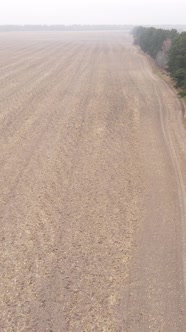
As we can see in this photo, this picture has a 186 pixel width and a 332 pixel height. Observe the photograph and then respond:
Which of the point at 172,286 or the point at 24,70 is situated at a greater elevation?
the point at 24,70

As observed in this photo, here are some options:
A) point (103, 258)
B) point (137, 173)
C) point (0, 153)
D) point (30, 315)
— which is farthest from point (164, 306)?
point (0, 153)

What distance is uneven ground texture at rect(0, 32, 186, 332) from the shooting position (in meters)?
6.97

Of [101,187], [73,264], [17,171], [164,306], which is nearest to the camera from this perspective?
[164,306]

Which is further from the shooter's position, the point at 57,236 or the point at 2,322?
the point at 57,236

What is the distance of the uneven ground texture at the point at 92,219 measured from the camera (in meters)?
6.97

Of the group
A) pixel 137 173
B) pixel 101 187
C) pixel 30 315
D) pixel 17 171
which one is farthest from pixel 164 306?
pixel 17 171

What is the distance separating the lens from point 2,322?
663 cm

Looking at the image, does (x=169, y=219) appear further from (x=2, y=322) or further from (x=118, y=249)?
(x=2, y=322)

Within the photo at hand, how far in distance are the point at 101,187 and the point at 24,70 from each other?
25.9 metres

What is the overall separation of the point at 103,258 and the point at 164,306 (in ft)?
6.13

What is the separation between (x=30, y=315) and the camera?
679 cm

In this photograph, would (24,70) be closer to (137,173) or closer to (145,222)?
(137,173)

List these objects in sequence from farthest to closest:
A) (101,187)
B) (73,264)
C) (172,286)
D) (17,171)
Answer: (17,171), (101,187), (73,264), (172,286)

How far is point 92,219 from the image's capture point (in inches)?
388
